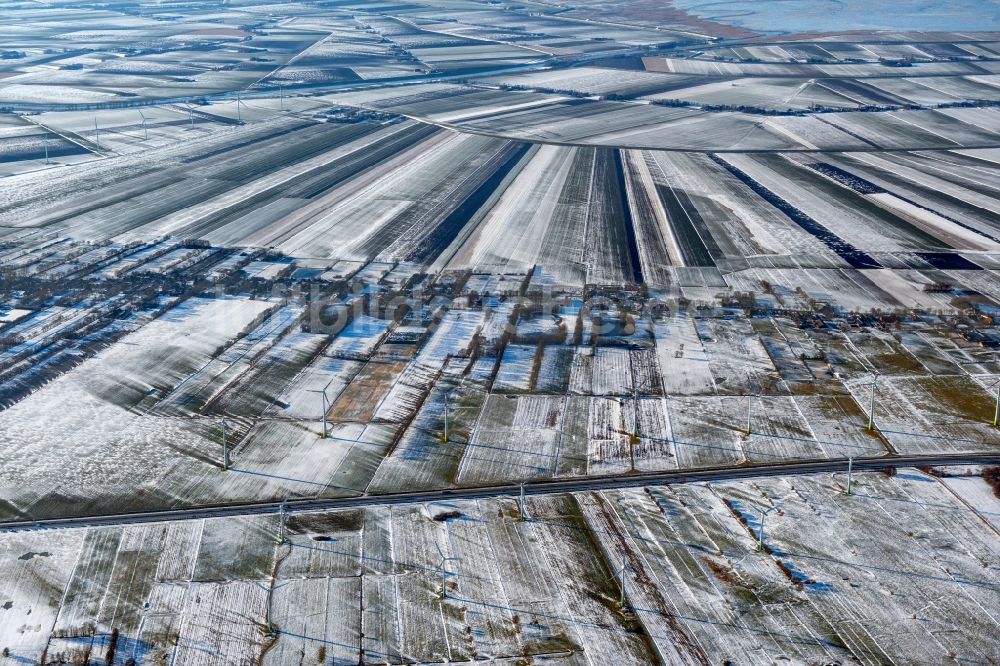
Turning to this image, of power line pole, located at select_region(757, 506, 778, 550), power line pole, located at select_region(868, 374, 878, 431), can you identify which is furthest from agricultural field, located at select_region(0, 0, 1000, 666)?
power line pole, located at select_region(868, 374, 878, 431)

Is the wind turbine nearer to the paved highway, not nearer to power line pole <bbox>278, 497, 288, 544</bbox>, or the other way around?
the paved highway

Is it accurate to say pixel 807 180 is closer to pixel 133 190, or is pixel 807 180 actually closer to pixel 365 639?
pixel 133 190

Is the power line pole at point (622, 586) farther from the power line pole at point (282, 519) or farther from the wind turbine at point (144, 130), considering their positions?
the wind turbine at point (144, 130)

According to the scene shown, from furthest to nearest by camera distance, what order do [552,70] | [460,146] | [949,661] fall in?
[552,70]
[460,146]
[949,661]

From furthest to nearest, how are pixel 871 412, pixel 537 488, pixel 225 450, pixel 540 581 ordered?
pixel 871 412 → pixel 225 450 → pixel 537 488 → pixel 540 581

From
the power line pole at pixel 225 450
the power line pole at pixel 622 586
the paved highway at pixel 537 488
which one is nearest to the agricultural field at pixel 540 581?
the power line pole at pixel 622 586

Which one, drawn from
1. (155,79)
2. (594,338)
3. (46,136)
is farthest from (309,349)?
(155,79)

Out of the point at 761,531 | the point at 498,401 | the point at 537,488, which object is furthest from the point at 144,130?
the point at 761,531

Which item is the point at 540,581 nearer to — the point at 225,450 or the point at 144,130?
the point at 225,450
